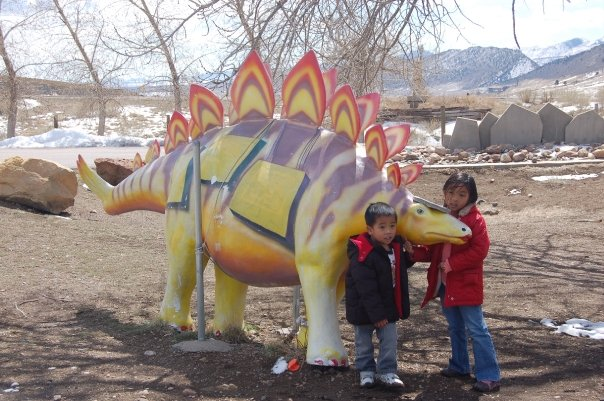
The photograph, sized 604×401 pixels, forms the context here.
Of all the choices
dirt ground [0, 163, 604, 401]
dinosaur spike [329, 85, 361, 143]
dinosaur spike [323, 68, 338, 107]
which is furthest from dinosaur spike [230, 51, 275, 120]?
dirt ground [0, 163, 604, 401]

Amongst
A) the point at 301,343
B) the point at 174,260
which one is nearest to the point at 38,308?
the point at 174,260

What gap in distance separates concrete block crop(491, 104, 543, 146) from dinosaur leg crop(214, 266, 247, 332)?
13214 mm

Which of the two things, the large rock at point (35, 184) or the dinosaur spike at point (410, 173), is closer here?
the dinosaur spike at point (410, 173)

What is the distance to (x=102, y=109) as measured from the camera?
2628 centimetres

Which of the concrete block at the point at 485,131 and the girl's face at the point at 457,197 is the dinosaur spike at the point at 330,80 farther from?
the concrete block at the point at 485,131

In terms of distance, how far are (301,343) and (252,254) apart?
0.73 m

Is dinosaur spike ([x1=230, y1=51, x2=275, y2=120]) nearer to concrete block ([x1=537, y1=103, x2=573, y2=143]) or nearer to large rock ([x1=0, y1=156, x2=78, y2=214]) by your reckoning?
large rock ([x1=0, y1=156, x2=78, y2=214])

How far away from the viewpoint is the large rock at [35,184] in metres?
10.2

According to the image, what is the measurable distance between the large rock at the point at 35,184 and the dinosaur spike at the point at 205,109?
19.9ft

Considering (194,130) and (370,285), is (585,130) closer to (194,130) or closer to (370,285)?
(194,130)

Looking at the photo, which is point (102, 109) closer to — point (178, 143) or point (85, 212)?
Answer: point (85, 212)

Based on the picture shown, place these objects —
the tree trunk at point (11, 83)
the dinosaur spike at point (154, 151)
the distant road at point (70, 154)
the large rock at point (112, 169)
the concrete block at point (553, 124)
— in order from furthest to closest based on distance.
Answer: the tree trunk at point (11, 83) < the concrete block at point (553, 124) < the distant road at point (70, 154) < the large rock at point (112, 169) < the dinosaur spike at point (154, 151)

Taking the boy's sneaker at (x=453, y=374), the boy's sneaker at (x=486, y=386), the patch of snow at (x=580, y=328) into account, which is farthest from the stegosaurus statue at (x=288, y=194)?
the patch of snow at (x=580, y=328)

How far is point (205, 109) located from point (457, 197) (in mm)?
1812
